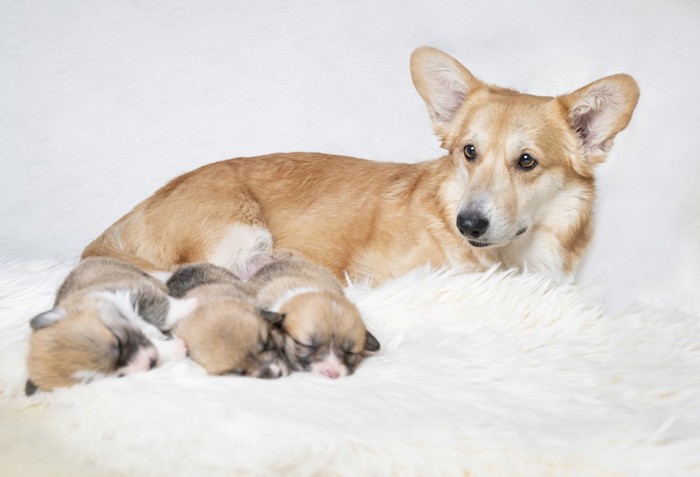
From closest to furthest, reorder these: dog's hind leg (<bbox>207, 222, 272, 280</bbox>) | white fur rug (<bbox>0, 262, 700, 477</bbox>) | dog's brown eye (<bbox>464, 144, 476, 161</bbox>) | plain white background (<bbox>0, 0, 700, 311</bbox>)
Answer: white fur rug (<bbox>0, 262, 700, 477</bbox>) < dog's brown eye (<bbox>464, 144, 476, 161</bbox>) < dog's hind leg (<bbox>207, 222, 272, 280</bbox>) < plain white background (<bbox>0, 0, 700, 311</bbox>)

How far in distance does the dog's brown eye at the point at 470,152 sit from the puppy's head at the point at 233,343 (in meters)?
1.10

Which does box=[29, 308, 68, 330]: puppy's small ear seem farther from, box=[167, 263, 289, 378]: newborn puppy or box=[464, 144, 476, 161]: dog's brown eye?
box=[464, 144, 476, 161]: dog's brown eye

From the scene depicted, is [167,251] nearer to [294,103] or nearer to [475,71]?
[294,103]

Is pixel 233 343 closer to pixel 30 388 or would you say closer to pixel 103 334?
pixel 103 334

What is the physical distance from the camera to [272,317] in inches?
99.3

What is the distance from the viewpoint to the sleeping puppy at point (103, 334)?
2295 millimetres

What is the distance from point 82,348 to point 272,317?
0.51 meters

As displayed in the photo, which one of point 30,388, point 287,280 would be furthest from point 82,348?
point 287,280

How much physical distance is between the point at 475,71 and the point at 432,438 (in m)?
2.69

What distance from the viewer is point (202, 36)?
15.2 ft

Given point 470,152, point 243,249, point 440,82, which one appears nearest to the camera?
point 470,152

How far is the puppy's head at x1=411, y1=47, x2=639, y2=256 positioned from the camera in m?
3.04

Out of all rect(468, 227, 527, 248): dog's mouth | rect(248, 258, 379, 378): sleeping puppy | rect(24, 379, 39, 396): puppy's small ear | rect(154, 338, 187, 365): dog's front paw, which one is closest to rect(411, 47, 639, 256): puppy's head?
rect(468, 227, 527, 248): dog's mouth

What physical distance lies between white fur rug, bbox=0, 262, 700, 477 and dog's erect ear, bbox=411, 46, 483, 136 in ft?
3.07
